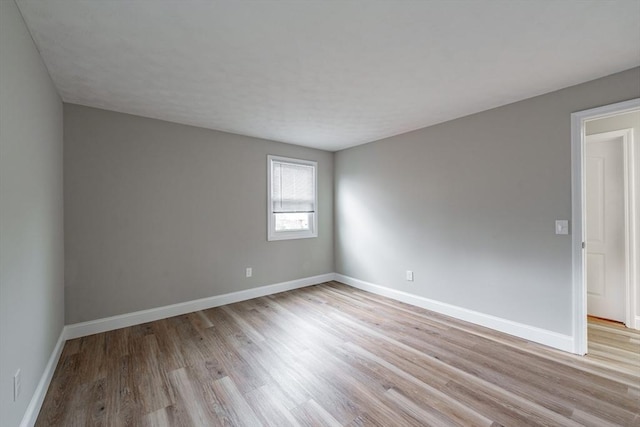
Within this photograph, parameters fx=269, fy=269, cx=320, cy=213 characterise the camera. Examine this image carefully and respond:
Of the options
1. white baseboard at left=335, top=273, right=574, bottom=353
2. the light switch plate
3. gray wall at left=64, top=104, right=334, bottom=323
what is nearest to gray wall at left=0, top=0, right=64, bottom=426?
gray wall at left=64, top=104, right=334, bottom=323

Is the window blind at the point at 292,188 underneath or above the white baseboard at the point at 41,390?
above

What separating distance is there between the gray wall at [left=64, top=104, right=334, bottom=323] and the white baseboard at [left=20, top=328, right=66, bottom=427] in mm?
561

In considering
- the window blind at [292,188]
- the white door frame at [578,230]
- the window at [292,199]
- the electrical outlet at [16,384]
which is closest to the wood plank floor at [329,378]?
the white door frame at [578,230]

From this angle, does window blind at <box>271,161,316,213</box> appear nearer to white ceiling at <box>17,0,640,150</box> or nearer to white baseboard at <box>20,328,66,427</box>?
white ceiling at <box>17,0,640,150</box>

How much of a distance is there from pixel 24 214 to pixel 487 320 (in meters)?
4.17

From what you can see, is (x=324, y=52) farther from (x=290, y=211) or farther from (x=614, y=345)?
(x=614, y=345)

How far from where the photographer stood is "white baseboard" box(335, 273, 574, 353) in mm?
2592

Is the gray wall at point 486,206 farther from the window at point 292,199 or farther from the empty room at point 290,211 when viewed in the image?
the window at point 292,199

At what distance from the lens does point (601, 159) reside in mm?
3285

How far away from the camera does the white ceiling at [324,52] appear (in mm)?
1560

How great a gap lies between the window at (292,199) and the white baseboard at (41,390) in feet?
8.44

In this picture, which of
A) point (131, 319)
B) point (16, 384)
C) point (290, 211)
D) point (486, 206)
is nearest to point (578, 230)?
point (486, 206)

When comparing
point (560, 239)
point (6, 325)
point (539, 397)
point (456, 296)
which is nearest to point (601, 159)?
point (560, 239)

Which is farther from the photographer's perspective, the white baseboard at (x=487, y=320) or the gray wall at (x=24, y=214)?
the white baseboard at (x=487, y=320)
